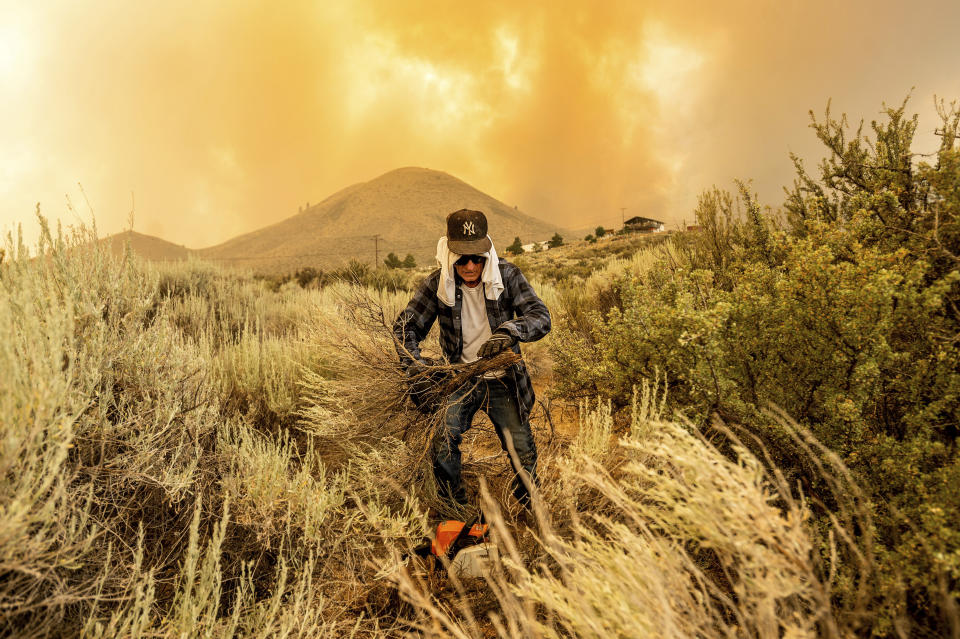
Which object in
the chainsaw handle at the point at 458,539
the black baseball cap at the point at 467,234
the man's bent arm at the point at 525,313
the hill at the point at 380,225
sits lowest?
the chainsaw handle at the point at 458,539

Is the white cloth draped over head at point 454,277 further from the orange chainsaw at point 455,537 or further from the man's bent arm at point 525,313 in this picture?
the orange chainsaw at point 455,537

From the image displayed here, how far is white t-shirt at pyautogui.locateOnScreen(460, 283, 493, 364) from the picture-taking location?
10.8ft

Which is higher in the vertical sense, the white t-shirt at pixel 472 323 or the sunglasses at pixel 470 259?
the sunglasses at pixel 470 259

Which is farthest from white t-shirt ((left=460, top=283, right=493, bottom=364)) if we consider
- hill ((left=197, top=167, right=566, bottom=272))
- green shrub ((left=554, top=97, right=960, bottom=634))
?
hill ((left=197, top=167, right=566, bottom=272))

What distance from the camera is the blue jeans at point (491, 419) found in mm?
3131

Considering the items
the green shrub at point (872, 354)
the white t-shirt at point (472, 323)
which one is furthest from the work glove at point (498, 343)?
the green shrub at point (872, 354)

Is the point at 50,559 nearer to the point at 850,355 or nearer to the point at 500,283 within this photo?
the point at 500,283

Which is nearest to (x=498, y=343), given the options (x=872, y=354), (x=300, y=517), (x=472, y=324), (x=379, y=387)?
(x=472, y=324)

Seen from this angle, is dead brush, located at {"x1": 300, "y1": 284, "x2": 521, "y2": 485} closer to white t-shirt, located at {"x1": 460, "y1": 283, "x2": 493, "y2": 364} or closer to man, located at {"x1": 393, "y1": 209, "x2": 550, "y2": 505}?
man, located at {"x1": 393, "y1": 209, "x2": 550, "y2": 505}

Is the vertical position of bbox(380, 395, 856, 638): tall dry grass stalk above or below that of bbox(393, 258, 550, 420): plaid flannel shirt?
below

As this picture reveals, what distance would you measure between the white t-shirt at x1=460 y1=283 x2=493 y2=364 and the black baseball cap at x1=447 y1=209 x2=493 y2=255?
0.37 metres

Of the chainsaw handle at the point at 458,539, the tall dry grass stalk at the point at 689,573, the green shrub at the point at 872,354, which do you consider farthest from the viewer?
the chainsaw handle at the point at 458,539

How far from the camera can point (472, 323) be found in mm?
3297

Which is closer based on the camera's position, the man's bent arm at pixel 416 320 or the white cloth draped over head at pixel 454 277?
the white cloth draped over head at pixel 454 277
